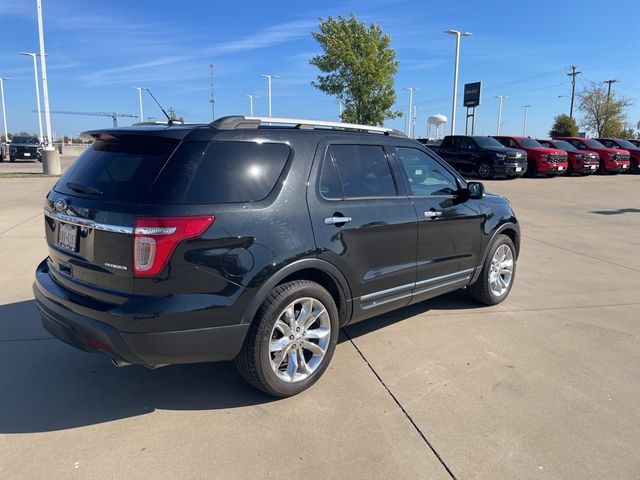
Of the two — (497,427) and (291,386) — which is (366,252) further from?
(497,427)

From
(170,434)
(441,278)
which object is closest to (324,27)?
(441,278)

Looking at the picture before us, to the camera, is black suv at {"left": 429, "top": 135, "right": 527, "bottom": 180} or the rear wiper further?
black suv at {"left": 429, "top": 135, "right": 527, "bottom": 180}

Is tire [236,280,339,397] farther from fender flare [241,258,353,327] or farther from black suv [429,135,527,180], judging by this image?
black suv [429,135,527,180]

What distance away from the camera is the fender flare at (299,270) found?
3041 millimetres

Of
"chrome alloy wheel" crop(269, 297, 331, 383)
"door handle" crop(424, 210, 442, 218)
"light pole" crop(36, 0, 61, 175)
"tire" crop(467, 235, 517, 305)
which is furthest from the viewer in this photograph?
"light pole" crop(36, 0, 61, 175)

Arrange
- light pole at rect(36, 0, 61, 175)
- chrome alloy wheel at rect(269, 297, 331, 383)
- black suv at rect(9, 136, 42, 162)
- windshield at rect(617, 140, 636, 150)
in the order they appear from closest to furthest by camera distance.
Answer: chrome alloy wheel at rect(269, 297, 331, 383) < light pole at rect(36, 0, 61, 175) < windshield at rect(617, 140, 636, 150) < black suv at rect(9, 136, 42, 162)

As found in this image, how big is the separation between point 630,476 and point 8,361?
409 centimetres

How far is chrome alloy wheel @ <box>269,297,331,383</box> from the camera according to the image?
10.8 ft

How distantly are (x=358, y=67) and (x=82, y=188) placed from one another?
84.9 feet

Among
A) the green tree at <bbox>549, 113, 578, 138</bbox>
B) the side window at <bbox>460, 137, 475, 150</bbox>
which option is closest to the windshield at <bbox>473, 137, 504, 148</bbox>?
the side window at <bbox>460, 137, 475, 150</bbox>

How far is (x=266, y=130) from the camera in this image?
3307 mm

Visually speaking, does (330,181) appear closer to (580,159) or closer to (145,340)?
(145,340)

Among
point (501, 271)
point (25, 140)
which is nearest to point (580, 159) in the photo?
point (501, 271)

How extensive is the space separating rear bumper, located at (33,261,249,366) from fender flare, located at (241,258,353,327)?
0.13 metres
